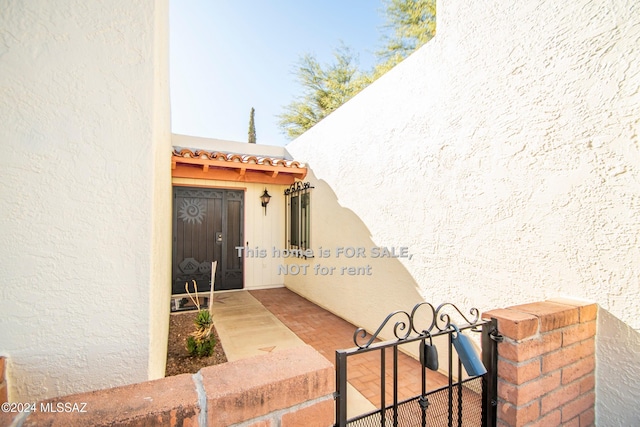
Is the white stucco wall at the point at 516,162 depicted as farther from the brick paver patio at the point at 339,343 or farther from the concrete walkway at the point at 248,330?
the concrete walkway at the point at 248,330

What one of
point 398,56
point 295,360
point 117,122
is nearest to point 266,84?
point 398,56

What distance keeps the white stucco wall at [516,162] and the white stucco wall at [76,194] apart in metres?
2.65

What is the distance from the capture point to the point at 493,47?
251cm

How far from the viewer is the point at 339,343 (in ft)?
12.8

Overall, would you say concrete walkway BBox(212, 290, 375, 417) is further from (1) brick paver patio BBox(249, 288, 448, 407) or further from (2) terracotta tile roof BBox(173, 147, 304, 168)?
(2) terracotta tile roof BBox(173, 147, 304, 168)

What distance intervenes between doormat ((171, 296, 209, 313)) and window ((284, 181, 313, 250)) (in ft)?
7.75

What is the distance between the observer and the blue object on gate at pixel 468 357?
1181 millimetres

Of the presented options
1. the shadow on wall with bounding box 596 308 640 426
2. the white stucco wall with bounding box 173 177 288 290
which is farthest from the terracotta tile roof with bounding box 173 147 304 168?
the shadow on wall with bounding box 596 308 640 426

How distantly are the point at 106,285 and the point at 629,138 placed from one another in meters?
3.08

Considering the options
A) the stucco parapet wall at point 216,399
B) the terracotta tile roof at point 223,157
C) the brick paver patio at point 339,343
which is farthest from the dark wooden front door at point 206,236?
the stucco parapet wall at point 216,399

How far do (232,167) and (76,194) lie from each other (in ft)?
15.8

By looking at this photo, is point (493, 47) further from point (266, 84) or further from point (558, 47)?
point (266, 84)

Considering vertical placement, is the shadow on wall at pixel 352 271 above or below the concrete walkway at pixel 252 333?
above

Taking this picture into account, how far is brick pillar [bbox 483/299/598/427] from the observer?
1424 millimetres
